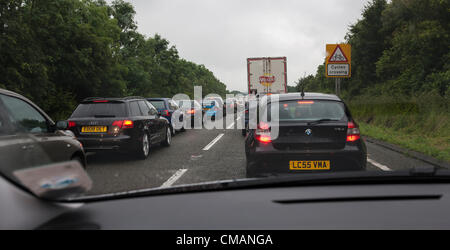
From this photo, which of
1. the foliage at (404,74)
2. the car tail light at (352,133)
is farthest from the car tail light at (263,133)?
the foliage at (404,74)

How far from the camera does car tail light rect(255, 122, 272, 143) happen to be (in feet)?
18.8

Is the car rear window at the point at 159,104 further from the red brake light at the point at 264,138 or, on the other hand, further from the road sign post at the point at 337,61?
the red brake light at the point at 264,138

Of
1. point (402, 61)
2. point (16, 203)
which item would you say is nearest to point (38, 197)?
point (16, 203)

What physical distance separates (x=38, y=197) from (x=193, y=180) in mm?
5436

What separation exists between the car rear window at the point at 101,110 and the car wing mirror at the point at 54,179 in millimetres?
8118

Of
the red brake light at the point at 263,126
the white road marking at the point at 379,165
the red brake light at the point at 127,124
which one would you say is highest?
the red brake light at the point at 263,126

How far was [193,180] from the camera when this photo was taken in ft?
22.2

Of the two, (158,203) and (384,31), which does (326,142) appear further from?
(384,31)

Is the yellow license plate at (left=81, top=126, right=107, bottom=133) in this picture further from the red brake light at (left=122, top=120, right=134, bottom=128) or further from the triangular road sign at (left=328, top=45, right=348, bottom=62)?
the triangular road sign at (left=328, top=45, right=348, bottom=62)

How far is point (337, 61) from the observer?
1633cm

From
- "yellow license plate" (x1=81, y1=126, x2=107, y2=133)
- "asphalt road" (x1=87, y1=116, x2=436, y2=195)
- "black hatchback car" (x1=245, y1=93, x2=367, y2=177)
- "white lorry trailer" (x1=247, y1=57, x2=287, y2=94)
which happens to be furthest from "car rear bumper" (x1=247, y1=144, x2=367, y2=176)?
"white lorry trailer" (x1=247, y1=57, x2=287, y2=94)

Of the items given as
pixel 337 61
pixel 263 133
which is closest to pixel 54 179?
pixel 263 133

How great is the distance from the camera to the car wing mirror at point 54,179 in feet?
4.25

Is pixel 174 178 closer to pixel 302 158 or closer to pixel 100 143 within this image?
pixel 302 158
